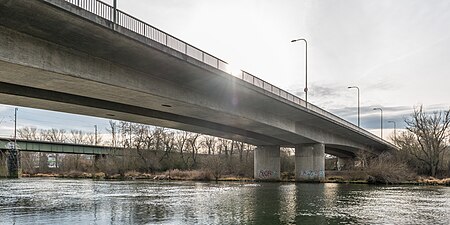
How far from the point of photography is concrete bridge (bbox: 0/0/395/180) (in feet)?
71.4

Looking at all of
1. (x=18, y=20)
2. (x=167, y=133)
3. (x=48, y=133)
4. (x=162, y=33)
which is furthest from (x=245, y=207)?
(x=48, y=133)

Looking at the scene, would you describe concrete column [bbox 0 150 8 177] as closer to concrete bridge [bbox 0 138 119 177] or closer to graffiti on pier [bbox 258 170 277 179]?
concrete bridge [bbox 0 138 119 177]

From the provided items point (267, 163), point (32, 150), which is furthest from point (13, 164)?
point (267, 163)

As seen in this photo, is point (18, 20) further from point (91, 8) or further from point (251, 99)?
point (251, 99)

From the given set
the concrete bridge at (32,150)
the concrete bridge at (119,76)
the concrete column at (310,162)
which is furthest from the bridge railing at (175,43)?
the concrete bridge at (32,150)

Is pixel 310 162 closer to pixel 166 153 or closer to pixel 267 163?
pixel 267 163

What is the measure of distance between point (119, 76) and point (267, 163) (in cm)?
4722

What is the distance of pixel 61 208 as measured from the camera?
82.6ft

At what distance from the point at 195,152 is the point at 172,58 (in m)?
75.1

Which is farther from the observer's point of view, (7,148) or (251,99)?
(7,148)

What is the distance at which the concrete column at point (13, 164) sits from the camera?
3356 inches

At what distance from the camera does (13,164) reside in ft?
286

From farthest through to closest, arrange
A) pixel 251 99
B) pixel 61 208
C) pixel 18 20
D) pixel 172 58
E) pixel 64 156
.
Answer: pixel 64 156 < pixel 251 99 < pixel 172 58 < pixel 61 208 < pixel 18 20

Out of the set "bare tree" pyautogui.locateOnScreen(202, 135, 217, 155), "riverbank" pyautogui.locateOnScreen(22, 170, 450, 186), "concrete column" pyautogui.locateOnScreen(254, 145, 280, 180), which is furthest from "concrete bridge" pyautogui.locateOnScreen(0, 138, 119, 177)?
"concrete column" pyautogui.locateOnScreen(254, 145, 280, 180)
